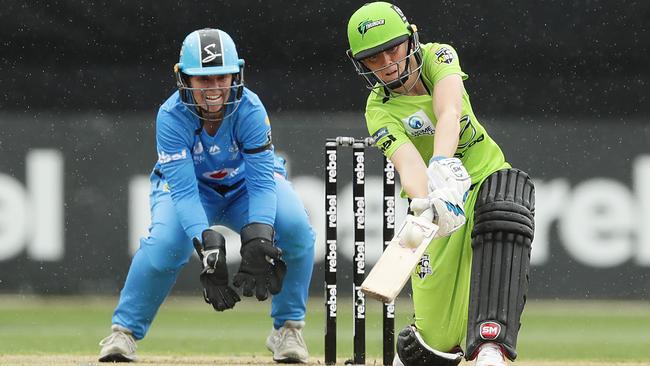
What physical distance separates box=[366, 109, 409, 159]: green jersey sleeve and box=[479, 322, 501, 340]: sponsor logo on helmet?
0.92m

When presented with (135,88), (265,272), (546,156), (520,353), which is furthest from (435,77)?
(135,88)

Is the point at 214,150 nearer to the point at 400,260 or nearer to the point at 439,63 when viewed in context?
the point at 439,63

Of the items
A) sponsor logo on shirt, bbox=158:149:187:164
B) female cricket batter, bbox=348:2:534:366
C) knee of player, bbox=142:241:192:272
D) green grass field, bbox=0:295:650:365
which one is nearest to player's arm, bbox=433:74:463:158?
female cricket batter, bbox=348:2:534:366

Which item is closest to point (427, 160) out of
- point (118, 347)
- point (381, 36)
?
point (381, 36)

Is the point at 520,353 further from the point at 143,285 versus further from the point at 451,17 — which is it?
the point at 451,17

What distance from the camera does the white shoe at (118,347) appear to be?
22.5ft

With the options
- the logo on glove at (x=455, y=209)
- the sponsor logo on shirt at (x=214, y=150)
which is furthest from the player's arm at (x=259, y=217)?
the logo on glove at (x=455, y=209)

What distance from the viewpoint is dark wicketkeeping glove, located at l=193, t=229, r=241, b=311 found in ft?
20.3

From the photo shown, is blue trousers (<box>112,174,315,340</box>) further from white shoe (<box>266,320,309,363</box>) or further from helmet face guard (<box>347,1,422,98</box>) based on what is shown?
helmet face guard (<box>347,1,422,98</box>)

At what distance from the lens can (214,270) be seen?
20.3 feet

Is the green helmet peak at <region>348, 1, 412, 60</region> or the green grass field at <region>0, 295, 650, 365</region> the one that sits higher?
the green helmet peak at <region>348, 1, 412, 60</region>

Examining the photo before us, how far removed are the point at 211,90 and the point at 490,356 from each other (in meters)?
1.90

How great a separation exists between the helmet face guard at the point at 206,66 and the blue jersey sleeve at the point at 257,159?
0.53 ft

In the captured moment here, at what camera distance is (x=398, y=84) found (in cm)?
604
